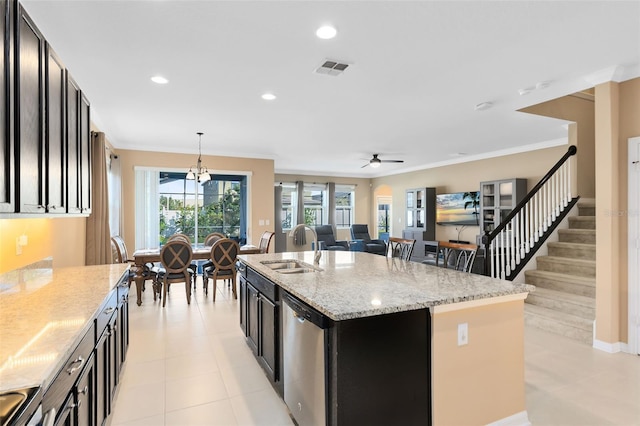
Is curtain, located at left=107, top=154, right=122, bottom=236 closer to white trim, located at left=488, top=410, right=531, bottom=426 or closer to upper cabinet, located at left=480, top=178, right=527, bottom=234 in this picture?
white trim, located at left=488, top=410, right=531, bottom=426

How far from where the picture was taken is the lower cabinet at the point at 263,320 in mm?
2494

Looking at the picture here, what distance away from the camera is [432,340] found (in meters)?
1.89

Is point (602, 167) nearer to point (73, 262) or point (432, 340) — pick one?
point (432, 340)

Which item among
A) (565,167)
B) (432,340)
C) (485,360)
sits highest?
(565,167)

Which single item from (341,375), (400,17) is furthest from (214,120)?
(341,375)

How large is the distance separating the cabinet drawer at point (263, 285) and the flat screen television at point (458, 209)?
627 cm

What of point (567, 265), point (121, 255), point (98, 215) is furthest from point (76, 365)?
point (567, 265)

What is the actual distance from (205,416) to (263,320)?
753 mm

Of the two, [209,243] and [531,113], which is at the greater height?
[531,113]

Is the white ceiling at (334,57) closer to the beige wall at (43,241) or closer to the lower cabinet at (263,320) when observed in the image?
the beige wall at (43,241)

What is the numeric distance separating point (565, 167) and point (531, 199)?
0.81 meters

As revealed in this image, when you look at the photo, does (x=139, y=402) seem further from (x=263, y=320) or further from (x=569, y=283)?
(x=569, y=283)

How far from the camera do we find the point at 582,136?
5211 millimetres

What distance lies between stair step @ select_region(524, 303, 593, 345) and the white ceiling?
248 centimetres
